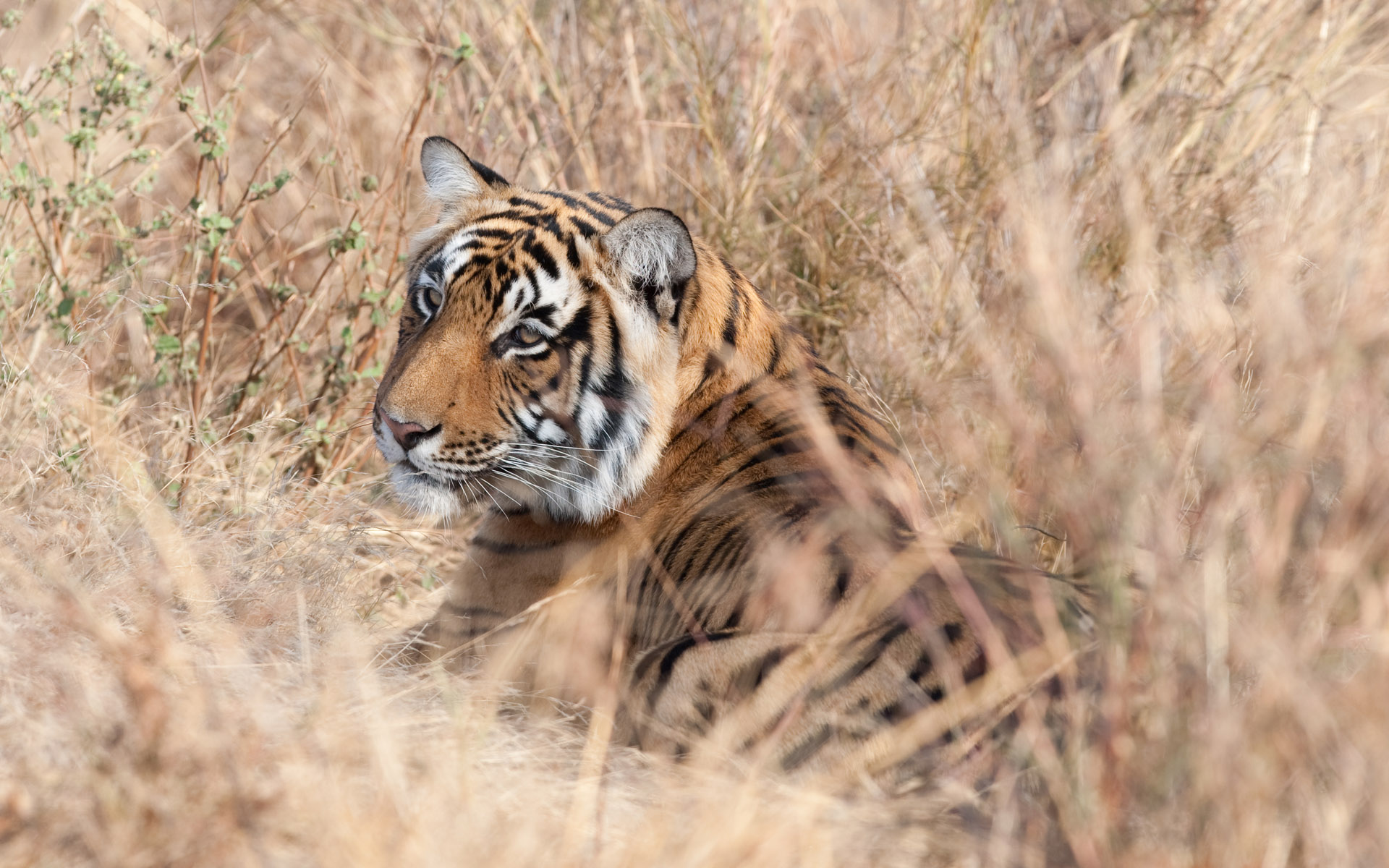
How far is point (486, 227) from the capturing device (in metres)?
3.28

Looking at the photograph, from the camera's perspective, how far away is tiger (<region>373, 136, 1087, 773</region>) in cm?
255

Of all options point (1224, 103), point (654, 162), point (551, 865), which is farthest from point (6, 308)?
point (1224, 103)

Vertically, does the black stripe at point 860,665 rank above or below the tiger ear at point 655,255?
below

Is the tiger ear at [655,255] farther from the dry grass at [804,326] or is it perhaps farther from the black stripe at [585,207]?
the dry grass at [804,326]

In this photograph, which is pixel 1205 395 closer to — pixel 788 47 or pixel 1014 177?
pixel 1014 177

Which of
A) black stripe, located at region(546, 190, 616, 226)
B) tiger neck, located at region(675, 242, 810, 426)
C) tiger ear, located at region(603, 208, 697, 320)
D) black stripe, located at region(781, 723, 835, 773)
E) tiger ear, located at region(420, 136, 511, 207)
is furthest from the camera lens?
tiger ear, located at region(420, 136, 511, 207)

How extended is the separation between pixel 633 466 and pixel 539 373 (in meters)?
0.32

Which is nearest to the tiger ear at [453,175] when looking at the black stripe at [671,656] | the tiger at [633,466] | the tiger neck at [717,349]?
the tiger at [633,466]

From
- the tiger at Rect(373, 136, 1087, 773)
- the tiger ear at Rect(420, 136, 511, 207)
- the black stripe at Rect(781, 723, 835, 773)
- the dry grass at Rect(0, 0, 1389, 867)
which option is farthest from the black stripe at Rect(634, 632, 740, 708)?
the tiger ear at Rect(420, 136, 511, 207)

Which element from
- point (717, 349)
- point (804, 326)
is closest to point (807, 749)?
point (717, 349)

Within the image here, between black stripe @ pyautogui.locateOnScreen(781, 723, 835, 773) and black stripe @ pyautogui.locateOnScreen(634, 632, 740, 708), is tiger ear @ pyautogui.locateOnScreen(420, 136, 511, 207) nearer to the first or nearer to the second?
black stripe @ pyautogui.locateOnScreen(634, 632, 740, 708)

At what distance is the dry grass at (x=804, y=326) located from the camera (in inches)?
75.5

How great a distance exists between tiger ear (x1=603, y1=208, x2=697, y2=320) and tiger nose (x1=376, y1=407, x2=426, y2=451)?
2.01ft

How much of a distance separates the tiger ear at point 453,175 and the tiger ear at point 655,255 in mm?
620
